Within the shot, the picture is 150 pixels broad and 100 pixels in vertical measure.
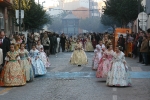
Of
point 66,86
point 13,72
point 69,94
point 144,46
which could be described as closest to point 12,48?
point 13,72

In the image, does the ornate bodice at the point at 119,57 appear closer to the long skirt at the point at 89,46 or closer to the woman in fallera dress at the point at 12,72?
the woman in fallera dress at the point at 12,72

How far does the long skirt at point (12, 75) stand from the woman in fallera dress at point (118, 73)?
3191 mm

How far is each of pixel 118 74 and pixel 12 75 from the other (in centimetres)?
375

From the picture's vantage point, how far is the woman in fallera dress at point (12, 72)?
50.8ft

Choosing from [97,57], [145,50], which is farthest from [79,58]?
[145,50]

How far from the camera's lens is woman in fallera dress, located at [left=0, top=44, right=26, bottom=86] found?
50.8 feet

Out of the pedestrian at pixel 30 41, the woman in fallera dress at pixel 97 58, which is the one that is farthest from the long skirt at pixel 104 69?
the pedestrian at pixel 30 41

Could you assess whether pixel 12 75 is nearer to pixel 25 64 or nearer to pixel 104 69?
pixel 25 64

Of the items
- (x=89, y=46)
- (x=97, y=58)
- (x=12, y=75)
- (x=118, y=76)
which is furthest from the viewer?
(x=89, y=46)

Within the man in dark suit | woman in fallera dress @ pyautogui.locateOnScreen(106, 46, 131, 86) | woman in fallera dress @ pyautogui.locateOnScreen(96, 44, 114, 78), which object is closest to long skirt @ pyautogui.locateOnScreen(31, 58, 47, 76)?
the man in dark suit

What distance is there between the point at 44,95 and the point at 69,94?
2.52ft

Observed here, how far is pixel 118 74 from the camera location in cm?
1508

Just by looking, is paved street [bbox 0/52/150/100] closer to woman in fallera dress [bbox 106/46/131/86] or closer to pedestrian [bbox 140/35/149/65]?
woman in fallera dress [bbox 106/46/131/86]

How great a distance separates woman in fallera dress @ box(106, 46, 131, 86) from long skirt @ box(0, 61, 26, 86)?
319 centimetres
